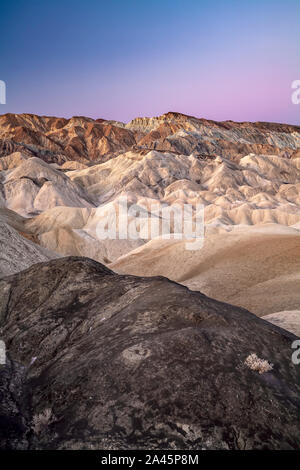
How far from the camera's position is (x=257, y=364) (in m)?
5.05

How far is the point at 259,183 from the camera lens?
105 m

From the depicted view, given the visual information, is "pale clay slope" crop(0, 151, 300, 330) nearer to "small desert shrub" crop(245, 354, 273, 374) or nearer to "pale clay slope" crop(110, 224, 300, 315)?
"pale clay slope" crop(110, 224, 300, 315)

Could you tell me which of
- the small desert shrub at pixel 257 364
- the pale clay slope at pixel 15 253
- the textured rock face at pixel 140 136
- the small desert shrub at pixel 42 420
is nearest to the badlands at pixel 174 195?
the textured rock face at pixel 140 136

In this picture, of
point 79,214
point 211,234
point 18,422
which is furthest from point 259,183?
point 18,422

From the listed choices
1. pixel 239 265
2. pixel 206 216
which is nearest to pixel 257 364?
pixel 239 265

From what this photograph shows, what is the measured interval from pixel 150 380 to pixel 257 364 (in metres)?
1.47

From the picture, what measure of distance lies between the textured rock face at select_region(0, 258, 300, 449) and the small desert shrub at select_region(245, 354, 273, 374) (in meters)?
0.08

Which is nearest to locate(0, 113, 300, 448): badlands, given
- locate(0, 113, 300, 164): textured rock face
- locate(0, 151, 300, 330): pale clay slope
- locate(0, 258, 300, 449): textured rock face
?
locate(0, 258, 300, 449): textured rock face

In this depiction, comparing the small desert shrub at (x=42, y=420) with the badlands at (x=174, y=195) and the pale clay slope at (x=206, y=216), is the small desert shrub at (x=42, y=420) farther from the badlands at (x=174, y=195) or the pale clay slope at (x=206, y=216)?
the pale clay slope at (x=206, y=216)

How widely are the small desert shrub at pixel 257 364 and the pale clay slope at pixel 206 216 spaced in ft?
41.5

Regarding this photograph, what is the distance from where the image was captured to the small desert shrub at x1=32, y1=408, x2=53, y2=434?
4.56m

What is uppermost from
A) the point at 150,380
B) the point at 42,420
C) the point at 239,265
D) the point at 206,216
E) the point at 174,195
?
the point at 150,380

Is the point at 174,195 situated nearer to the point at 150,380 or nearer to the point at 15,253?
the point at 15,253

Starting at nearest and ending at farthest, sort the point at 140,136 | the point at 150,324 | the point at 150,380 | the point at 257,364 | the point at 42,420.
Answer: the point at 42,420
the point at 150,380
the point at 257,364
the point at 150,324
the point at 140,136
